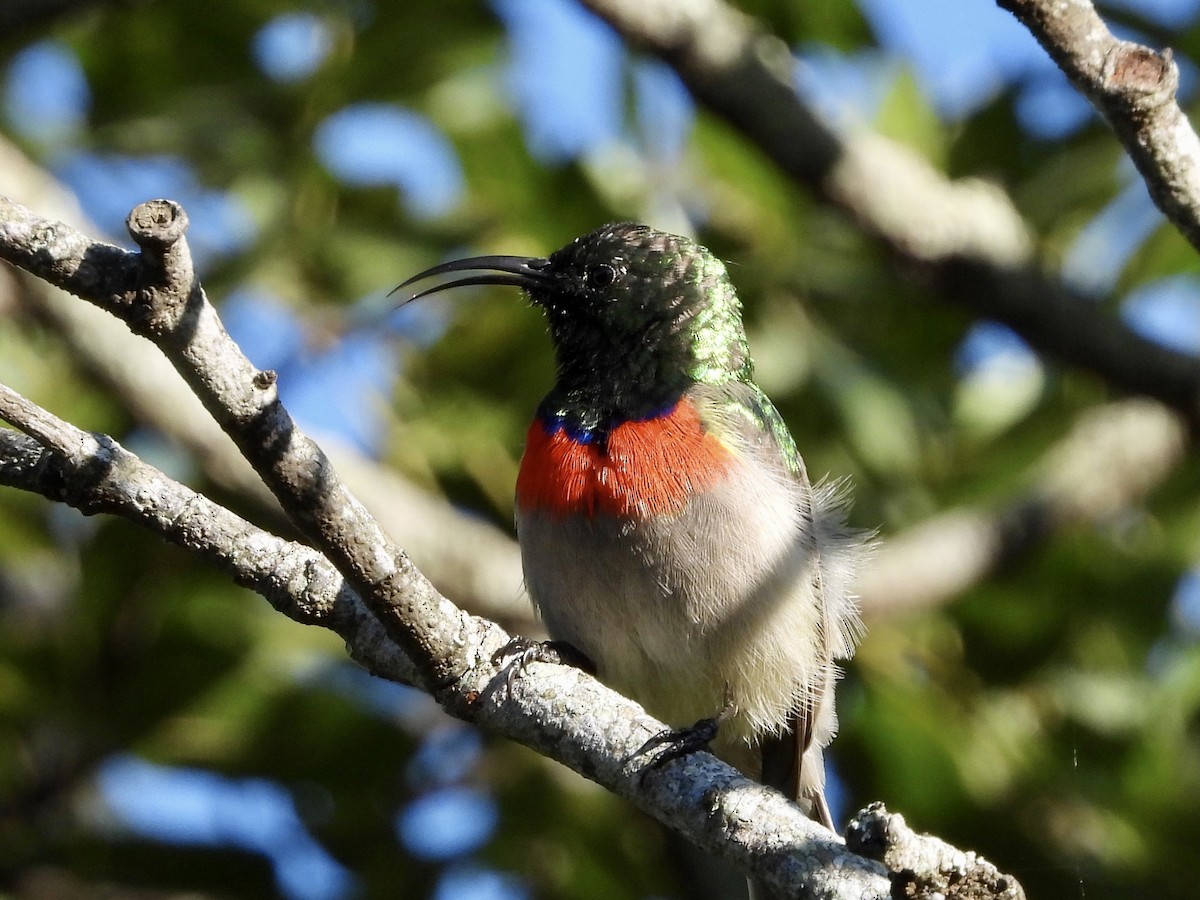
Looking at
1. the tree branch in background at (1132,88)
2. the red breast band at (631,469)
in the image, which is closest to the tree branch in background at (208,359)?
the red breast band at (631,469)

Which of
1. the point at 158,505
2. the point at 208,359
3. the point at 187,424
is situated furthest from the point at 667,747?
the point at 187,424

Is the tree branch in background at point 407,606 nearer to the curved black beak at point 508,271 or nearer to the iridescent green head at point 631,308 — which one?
the iridescent green head at point 631,308

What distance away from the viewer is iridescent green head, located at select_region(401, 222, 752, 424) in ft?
18.1

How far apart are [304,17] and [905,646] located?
12.0 feet

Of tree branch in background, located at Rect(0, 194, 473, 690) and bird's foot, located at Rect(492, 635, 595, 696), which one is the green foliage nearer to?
bird's foot, located at Rect(492, 635, 595, 696)

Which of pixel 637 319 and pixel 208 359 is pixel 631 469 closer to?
pixel 637 319

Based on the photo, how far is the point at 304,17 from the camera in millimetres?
6488

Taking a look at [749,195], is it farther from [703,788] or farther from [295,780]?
[703,788]

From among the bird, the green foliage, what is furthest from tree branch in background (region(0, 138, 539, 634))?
the bird

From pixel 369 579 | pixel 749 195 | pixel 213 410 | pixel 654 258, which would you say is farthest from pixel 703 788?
Result: pixel 749 195

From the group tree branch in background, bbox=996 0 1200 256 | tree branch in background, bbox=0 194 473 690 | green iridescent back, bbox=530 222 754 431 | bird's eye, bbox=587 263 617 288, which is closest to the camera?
tree branch in background, bbox=0 194 473 690

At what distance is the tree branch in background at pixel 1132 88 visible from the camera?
3.47 meters

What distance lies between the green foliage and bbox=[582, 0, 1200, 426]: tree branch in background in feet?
0.74

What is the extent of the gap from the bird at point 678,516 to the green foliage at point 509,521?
465 mm
